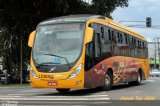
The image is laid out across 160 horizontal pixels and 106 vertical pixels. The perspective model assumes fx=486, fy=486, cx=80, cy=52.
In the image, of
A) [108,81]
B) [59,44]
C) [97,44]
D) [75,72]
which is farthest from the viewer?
[108,81]

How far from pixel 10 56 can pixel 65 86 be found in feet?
94.2

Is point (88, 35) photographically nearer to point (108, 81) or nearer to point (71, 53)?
point (71, 53)

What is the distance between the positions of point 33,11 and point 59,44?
20631 millimetres

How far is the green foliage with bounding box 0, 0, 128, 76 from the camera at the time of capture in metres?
39.7

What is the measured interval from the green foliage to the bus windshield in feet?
58.3

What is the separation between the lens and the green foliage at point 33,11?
39.7m

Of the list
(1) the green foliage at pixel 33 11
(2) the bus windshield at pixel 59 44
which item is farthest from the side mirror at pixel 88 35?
(1) the green foliage at pixel 33 11

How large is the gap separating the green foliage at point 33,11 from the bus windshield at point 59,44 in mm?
17759

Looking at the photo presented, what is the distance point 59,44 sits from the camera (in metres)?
20.3

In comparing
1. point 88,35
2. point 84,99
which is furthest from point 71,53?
point 84,99

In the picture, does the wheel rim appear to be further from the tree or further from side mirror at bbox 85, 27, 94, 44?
the tree

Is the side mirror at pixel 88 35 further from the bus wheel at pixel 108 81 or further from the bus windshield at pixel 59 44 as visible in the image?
the bus wheel at pixel 108 81

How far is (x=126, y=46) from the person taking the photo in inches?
1081

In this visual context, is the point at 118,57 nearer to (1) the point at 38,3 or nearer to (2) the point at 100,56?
(2) the point at 100,56
